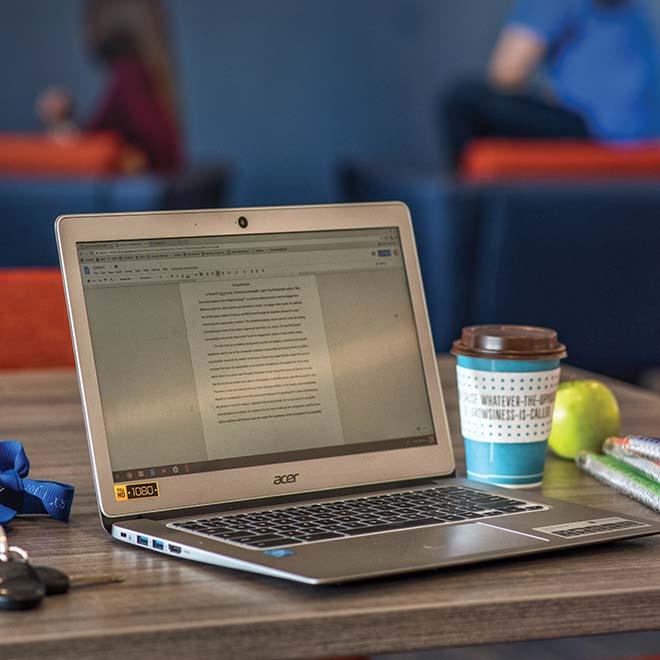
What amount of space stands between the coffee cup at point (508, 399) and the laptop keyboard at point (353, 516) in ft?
0.17

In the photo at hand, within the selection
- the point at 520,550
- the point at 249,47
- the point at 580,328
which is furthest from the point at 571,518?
the point at 249,47

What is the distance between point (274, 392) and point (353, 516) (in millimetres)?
135

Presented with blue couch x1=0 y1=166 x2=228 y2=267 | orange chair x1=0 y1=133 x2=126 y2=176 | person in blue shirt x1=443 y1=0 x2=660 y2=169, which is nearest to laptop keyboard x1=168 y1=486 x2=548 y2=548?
blue couch x1=0 y1=166 x2=228 y2=267

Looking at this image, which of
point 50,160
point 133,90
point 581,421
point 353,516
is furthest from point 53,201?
point 353,516

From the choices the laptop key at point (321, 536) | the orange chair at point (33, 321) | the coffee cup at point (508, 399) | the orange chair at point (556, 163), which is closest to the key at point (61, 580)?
the laptop key at point (321, 536)

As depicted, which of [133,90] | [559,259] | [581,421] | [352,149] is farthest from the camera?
[352,149]

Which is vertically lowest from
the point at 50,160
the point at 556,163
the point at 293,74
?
the point at 556,163

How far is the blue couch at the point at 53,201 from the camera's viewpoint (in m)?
3.55

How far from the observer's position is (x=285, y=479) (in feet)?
3.05

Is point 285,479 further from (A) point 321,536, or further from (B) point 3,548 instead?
(B) point 3,548

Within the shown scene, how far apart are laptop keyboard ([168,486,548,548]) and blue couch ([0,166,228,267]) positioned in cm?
268

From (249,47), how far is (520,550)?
6658mm

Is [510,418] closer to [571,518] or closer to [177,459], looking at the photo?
[571,518]

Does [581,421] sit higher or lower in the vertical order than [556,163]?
lower
